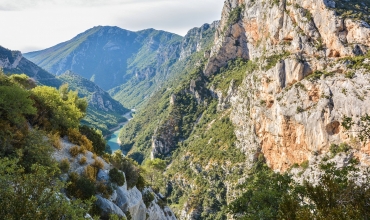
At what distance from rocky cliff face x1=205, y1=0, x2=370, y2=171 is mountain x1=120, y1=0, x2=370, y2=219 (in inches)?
8.1

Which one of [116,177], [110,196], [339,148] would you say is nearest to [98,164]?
[116,177]

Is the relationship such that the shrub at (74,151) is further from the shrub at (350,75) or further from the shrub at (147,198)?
the shrub at (350,75)

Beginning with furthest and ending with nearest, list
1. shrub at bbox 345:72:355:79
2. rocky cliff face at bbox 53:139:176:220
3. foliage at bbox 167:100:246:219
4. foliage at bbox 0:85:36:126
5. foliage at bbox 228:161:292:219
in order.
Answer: foliage at bbox 167:100:246:219 < shrub at bbox 345:72:355:79 < foliage at bbox 0:85:36:126 < rocky cliff face at bbox 53:139:176:220 < foliage at bbox 228:161:292:219

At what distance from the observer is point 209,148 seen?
279 ft

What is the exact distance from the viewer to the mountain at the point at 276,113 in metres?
45.5

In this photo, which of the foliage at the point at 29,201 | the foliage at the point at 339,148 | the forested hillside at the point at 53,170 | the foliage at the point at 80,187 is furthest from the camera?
the foliage at the point at 339,148

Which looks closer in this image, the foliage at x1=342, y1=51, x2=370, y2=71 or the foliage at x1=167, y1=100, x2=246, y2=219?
the foliage at x1=342, y1=51, x2=370, y2=71

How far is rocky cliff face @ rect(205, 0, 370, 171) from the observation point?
48.5 meters

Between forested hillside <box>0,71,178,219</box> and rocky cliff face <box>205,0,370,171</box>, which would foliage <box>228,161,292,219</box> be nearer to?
forested hillside <box>0,71,178,219</box>

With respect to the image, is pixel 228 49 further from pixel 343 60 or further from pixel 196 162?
pixel 343 60

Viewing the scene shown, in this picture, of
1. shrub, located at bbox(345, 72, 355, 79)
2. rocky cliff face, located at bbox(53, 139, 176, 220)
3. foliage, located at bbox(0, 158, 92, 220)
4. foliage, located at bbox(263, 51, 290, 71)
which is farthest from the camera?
foliage, located at bbox(263, 51, 290, 71)

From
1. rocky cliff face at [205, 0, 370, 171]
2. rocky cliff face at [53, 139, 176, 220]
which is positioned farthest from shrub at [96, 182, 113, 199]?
rocky cliff face at [205, 0, 370, 171]

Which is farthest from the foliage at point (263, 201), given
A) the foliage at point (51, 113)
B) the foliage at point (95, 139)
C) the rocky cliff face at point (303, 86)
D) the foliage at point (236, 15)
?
the foliage at point (236, 15)

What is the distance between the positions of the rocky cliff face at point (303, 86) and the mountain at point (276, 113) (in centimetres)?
20
